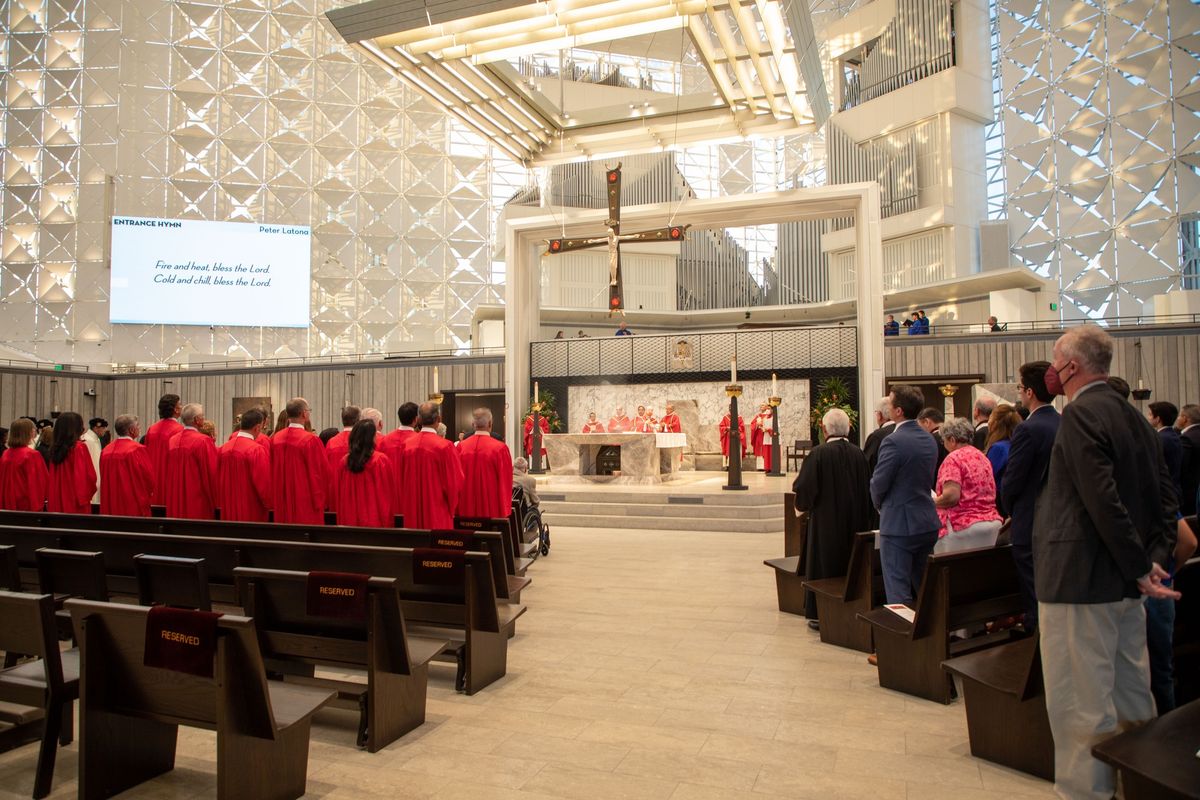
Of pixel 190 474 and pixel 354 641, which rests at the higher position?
pixel 190 474

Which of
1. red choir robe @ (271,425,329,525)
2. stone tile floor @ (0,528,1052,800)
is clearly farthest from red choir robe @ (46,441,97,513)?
stone tile floor @ (0,528,1052,800)

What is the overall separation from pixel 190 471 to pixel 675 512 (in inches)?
263

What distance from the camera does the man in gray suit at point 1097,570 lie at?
245cm

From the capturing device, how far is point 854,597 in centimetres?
490

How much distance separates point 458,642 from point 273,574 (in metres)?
1.19

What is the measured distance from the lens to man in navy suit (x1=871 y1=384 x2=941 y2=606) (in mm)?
4457

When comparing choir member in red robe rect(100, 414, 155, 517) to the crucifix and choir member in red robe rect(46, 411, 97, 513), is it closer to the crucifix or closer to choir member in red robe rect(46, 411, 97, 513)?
choir member in red robe rect(46, 411, 97, 513)

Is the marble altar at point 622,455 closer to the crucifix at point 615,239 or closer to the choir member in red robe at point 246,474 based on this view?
the crucifix at point 615,239

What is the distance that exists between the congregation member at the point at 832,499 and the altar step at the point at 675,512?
214 inches

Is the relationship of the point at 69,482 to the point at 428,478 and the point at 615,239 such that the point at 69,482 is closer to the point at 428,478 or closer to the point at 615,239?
the point at 428,478

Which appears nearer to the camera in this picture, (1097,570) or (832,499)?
(1097,570)

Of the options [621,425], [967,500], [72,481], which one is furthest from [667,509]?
[72,481]

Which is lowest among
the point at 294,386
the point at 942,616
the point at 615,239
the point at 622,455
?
the point at 942,616

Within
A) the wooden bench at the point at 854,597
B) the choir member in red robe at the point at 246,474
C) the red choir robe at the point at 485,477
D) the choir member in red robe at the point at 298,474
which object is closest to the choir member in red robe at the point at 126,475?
the choir member in red robe at the point at 246,474
